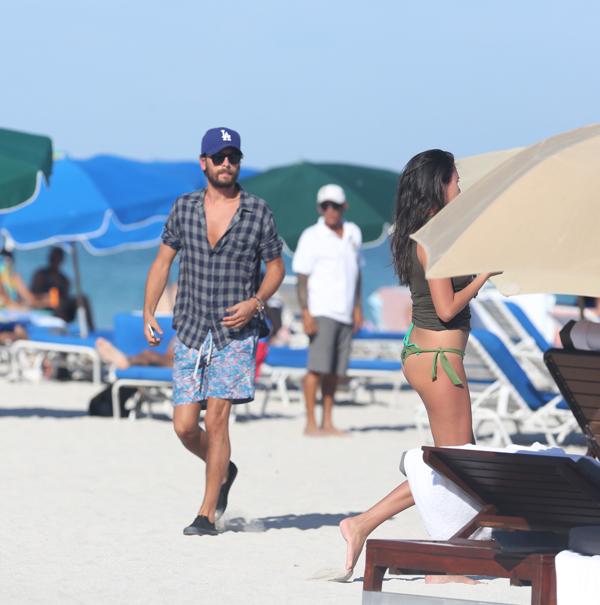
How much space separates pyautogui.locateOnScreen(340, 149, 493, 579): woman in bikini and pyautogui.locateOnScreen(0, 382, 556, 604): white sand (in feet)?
1.09

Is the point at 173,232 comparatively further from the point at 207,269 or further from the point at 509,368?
the point at 509,368

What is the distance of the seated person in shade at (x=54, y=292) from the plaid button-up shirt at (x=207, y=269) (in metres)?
12.6

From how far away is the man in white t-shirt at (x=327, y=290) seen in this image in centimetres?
1177

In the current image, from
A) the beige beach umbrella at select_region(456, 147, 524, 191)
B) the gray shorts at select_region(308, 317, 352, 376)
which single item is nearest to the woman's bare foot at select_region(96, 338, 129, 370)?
the gray shorts at select_region(308, 317, 352, 376)

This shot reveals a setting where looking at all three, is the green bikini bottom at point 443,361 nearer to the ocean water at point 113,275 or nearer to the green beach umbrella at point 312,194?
the green beach umbrella at point 312,194

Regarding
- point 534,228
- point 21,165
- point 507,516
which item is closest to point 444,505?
point 507,516

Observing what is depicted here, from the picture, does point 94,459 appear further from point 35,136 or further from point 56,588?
point 56,588

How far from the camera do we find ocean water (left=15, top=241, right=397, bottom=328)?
71.8 meters

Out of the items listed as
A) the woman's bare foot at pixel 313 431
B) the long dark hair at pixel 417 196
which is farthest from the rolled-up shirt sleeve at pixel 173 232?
the woman's bare foot at pixel 313 431

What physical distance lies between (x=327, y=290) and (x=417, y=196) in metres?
6.05

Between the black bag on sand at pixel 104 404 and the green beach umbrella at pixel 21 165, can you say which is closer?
the green beach umbrella at pixel 21 165

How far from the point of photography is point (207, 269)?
7.17 m

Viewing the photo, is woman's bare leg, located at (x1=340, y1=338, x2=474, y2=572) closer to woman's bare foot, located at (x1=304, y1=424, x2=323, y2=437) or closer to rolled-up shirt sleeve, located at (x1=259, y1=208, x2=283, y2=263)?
rolled-up shirt sleeve, located at (x1=259, y1=208, x2=283, y2=263)

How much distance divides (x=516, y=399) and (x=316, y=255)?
178 centimetres
